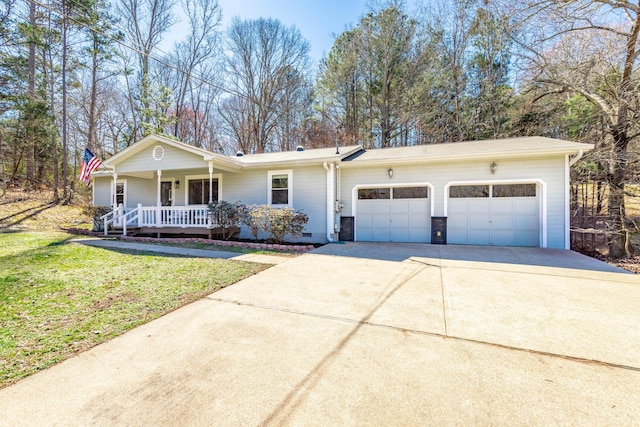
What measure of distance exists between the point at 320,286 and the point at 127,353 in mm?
2717

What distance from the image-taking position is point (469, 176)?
9008mm

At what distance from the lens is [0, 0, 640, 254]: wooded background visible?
928 centimetres

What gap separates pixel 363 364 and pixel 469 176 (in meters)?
8.35

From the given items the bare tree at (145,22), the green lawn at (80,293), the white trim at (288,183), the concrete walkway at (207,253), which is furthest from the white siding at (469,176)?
the bare tree at (145,22)

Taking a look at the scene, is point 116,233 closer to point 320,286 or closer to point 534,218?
point 320,286

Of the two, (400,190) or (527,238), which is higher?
(400,190)

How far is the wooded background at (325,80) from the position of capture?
928cm

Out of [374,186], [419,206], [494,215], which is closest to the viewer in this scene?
[494,215]

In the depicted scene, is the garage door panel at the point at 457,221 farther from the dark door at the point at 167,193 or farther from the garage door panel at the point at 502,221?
the dark door at the point at 167,193

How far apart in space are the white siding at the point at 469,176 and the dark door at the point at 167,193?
25.3 ft

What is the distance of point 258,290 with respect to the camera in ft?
14.5

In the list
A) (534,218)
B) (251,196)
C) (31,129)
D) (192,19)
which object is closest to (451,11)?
(534,218)

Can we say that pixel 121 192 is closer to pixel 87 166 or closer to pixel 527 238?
pixel 87 166

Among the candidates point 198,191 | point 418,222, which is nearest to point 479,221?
point 418,222
